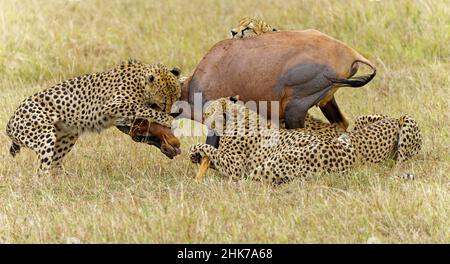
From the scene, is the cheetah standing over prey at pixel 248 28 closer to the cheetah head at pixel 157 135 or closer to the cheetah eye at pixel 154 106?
the cheetah eye at pixel 154 106

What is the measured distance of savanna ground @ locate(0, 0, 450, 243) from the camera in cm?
697

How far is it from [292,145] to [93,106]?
1.98 meters

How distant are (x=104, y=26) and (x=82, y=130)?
5703 mm

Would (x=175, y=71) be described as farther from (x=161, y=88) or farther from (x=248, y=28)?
(x=248, y=28)

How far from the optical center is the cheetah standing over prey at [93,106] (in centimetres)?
898

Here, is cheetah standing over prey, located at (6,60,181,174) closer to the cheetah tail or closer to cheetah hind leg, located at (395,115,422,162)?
the cheetah tail

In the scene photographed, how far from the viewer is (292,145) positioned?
8406 mm

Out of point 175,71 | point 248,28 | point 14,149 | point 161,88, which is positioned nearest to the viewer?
point 161,88

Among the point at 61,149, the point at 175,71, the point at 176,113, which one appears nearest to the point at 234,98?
Result: the point at 176,113

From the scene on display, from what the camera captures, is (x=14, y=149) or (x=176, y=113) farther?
(x=14, y=149)

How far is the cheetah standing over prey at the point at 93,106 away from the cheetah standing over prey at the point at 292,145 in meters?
0.50
